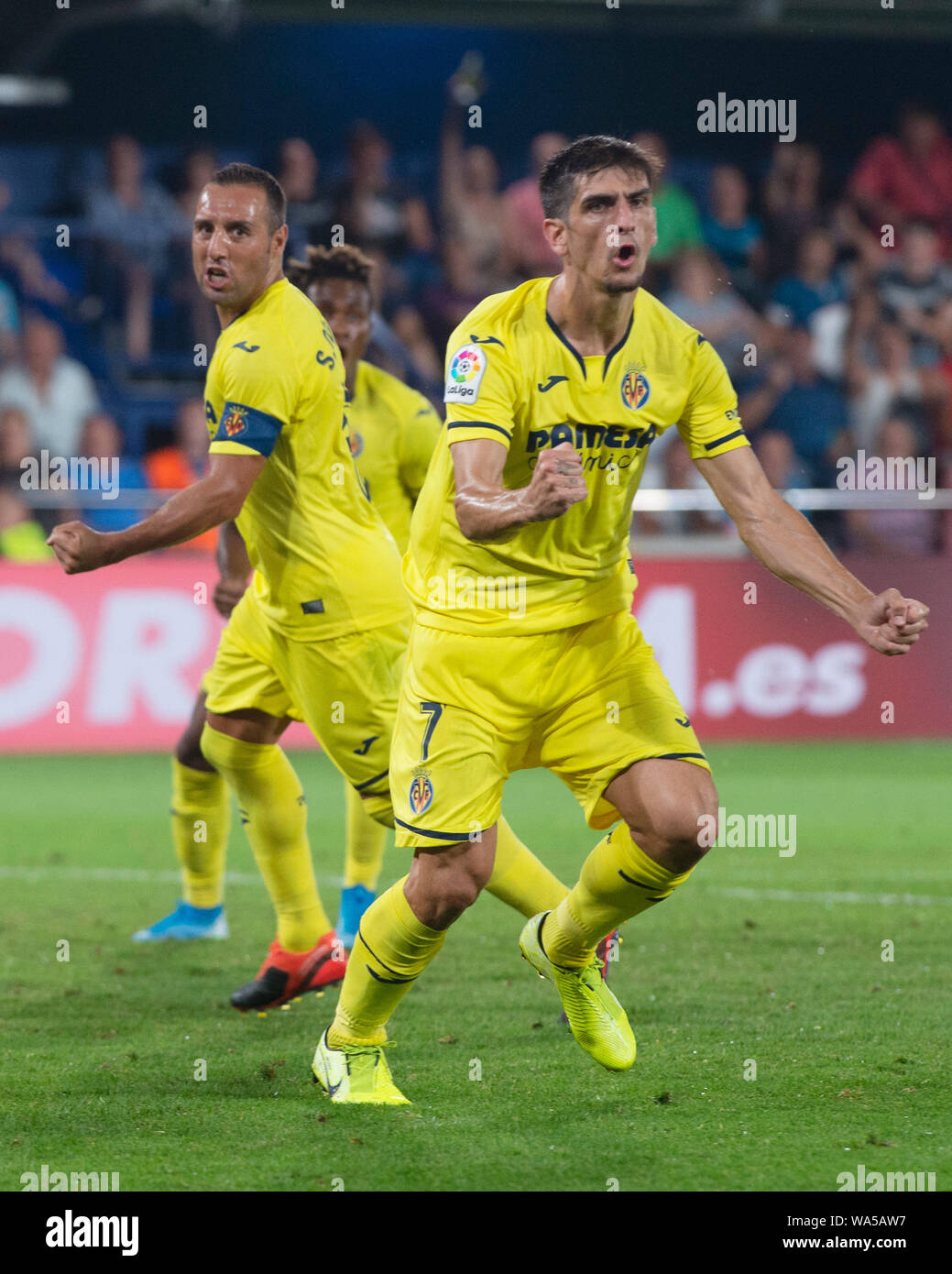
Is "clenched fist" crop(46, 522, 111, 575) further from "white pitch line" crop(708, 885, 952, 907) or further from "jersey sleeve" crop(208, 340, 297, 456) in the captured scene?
"white pitch line" crop(708, 885, 952, 907)

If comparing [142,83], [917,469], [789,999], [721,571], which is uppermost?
[142,83]

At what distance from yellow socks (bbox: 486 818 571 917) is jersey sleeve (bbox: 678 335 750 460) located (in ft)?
4.49

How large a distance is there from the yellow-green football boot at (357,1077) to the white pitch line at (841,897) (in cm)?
335

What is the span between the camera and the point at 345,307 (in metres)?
6.39

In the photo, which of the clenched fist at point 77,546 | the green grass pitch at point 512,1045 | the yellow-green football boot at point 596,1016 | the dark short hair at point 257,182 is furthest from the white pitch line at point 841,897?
the clenched fist at point 77,546

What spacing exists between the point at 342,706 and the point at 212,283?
53.1 inches

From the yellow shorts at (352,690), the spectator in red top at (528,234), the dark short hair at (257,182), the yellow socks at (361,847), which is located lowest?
the yellow socks at (361,847)

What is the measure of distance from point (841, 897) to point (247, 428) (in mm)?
3834

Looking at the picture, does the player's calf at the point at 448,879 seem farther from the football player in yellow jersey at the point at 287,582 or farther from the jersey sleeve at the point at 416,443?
the jersey sleeve at the point at 416,443

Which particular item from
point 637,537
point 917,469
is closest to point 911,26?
point 917,469

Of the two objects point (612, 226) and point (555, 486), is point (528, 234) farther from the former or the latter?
point (555, 486)

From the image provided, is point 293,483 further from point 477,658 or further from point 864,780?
point 864,780

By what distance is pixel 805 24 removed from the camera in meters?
17.8

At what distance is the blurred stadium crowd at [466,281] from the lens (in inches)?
567
